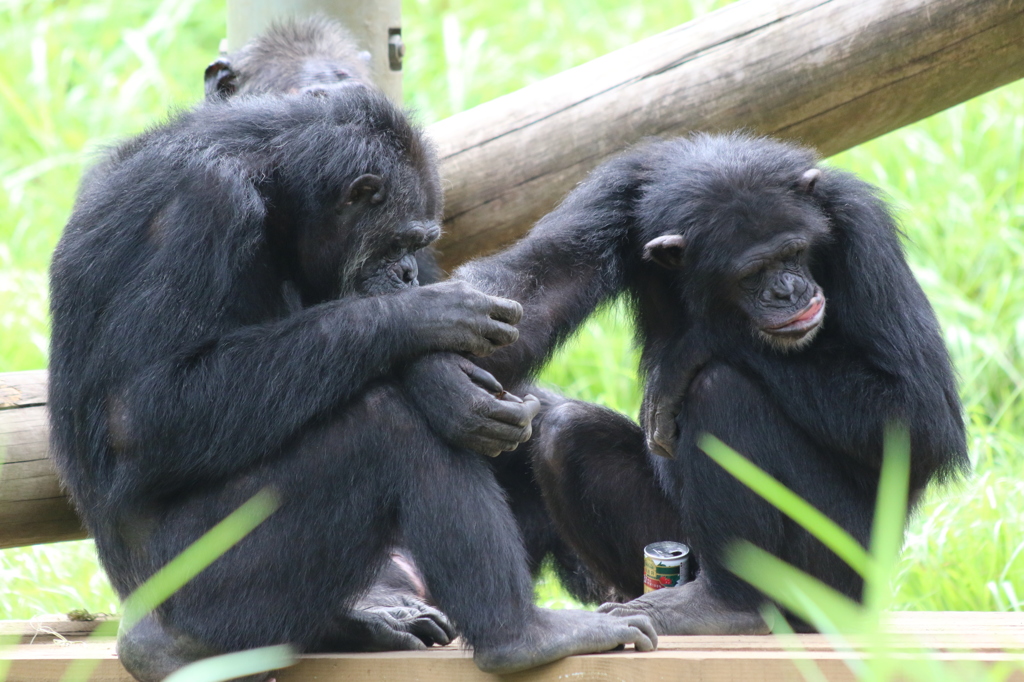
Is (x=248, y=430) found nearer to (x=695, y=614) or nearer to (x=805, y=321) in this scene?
(x=695, y=614)

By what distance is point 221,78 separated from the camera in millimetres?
5145

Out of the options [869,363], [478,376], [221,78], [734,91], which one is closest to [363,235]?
[478,376]

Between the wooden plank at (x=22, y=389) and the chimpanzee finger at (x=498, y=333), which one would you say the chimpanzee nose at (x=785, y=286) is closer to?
the chimpanzee finger at (x=498, y=333)

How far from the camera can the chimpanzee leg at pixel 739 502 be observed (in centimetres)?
325

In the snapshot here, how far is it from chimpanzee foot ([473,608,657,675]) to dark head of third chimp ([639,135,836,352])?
0.98 meters

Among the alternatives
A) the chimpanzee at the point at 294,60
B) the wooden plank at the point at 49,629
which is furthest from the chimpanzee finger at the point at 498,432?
the chimpanzee at the point at 294,60

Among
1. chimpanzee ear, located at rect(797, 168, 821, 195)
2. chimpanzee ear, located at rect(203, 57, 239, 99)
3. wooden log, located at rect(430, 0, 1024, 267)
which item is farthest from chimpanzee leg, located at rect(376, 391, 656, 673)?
chimpanzee ear, located at rect(203, 57, 239, 99)

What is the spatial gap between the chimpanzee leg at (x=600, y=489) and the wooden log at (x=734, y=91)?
1.11 metres

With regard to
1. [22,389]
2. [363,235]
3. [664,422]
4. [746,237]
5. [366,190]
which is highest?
[366,190]

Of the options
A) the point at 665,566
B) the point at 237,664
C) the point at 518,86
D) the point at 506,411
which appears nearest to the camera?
the point at 237,664

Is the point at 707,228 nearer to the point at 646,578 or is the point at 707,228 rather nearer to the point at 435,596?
the point at 646,578

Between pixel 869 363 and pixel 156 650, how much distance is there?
2.21 meters

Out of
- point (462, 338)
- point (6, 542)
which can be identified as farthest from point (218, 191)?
point (6, 542)

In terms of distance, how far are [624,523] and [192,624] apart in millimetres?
1548
